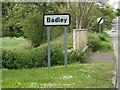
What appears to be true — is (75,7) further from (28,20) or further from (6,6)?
(6,6)

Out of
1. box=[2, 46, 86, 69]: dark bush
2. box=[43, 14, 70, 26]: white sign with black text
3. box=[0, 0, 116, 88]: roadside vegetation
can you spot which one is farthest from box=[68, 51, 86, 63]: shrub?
box=[43, 14, 70, 26]: white sign with black text

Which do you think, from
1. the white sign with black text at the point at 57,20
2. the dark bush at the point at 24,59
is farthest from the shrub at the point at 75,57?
the white sign with black text at the point at 57,20

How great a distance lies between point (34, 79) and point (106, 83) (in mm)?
1884

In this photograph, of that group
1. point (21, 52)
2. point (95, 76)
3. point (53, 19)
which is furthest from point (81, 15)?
point (95, 76)

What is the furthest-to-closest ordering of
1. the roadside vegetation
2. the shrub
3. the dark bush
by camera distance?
the shrub < the dark bush < the roadside vegetation

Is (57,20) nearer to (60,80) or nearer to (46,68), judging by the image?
(46,68)

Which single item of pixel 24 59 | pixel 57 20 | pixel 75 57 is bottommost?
pixel 75 57

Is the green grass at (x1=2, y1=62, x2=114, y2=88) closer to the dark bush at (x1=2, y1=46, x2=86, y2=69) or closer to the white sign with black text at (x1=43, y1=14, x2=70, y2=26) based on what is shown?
the white sign with black text at (x1=43, y1=14, x2=70, y2=26)

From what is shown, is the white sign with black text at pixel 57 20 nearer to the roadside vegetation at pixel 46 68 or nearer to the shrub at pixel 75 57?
the roadside vegetation at pixel 46 68

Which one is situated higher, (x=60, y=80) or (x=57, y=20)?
(x=57, y=20)

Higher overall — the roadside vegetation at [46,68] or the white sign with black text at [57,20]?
the white sign with black text at [57,20]

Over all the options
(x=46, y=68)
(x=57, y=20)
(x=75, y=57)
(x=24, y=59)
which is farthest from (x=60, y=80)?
(x=75, y=57)

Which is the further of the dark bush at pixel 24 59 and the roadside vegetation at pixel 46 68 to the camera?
the dark bush at pixel 24 59

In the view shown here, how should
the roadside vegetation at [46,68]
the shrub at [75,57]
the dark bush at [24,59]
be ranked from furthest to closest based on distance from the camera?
the shrub at [75,57] → the dark bush at [24,59] → the roadside vegetation at [46,68]
